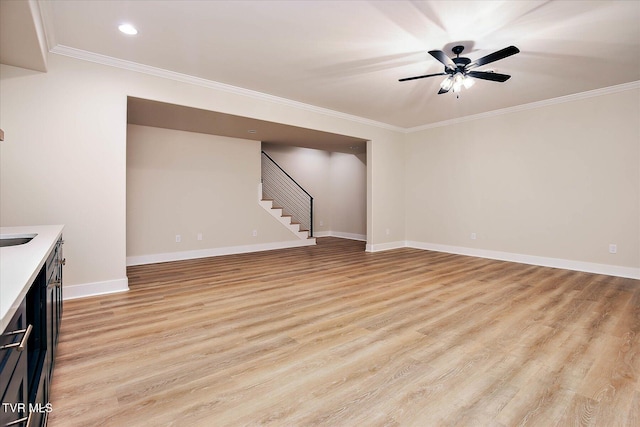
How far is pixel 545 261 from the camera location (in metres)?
5.28

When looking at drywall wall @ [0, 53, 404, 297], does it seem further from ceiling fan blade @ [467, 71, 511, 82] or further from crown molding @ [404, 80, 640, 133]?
crown molding @ [404, 80, 640, 133]

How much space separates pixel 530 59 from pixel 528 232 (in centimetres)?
302

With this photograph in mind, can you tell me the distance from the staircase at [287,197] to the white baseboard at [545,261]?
2.91 meters

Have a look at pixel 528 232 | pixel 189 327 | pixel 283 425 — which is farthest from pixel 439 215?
pixel 283 425

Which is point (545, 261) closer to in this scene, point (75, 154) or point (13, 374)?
point (13, 374)

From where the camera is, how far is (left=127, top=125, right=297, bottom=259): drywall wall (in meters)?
5.45

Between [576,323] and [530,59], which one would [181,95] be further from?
[576,323]

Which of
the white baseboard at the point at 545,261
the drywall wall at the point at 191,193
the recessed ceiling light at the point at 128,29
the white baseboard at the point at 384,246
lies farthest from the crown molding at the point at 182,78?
the white baseboard at the point at 545,261

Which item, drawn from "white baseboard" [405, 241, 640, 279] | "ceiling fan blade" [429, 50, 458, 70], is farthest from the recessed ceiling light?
"white baseboard" [405, 241, 640, 279]

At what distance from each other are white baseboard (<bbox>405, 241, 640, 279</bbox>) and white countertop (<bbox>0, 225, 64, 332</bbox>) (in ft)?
20.8

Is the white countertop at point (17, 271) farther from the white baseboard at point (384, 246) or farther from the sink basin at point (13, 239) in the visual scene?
the white baseboard at point (384, 246)

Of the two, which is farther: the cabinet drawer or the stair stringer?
the stair stringer

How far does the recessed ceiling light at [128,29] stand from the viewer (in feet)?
9.84

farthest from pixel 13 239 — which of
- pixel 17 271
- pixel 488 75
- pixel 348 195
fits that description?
pixel 348 195
